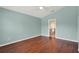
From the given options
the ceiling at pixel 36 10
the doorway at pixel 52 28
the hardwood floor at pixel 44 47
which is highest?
the ceiling at pixel 36 10

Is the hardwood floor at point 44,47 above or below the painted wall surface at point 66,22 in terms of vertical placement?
below

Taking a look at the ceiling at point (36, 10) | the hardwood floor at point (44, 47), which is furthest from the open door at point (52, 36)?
the ceiling at point (36, 10)

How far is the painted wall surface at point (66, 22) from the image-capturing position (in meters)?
1.83

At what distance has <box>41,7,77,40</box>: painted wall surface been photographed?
1.83 metres

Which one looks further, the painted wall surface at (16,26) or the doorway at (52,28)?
the doorway at (52,28)

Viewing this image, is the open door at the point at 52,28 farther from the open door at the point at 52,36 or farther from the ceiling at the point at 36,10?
the ceiling at the point at 36,10

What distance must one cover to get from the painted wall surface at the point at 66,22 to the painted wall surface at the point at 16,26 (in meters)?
0.24

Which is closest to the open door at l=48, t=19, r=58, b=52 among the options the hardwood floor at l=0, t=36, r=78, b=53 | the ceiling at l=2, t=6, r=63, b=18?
the hardwood floor at l=0, t=36, r=78, b=53

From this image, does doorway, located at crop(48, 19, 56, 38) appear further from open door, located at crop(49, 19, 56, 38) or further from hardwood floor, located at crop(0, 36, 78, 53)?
hardwood floor, located at crop(0, 36, 78, 53)

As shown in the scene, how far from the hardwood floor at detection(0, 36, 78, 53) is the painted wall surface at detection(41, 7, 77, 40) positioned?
147mm

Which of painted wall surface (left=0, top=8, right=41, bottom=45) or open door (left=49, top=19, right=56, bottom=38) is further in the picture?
open door (left=49, top=19, right=56, bottom=38)

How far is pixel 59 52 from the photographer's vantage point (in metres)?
1.89

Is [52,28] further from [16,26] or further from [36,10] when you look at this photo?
[16,26]
